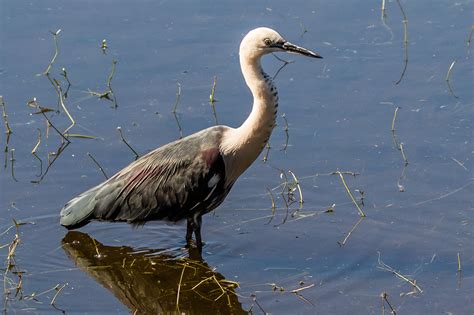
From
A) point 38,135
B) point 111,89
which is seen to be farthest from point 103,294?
point 111,89

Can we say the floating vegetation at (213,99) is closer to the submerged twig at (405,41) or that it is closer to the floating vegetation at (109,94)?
the floating vegetation at (109,94)

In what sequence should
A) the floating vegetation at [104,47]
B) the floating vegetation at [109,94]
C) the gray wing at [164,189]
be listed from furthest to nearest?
the floating vegetation at [104,47] < the floating vegetation at [109,94] < the gray wing at [164,189]

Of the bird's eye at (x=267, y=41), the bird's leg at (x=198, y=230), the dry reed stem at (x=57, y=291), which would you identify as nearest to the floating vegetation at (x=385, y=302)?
the bird's leg at (x=198, y=230)

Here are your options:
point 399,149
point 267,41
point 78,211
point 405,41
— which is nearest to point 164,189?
point 78,211

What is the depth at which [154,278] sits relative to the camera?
7.66 m

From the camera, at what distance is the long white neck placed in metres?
7.79

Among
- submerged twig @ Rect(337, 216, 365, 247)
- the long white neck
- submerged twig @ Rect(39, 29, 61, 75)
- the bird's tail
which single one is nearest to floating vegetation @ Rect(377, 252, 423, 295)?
submerged twig @ Rect(337, 216, 365, 247)

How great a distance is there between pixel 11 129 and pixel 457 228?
12.2ft

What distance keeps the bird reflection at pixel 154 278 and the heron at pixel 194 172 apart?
0.64ft

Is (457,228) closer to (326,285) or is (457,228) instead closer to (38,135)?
(326,285)

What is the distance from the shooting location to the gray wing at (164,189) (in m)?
7.85

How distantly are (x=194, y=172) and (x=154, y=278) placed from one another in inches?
30.4

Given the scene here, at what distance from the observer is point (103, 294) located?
24.1ft

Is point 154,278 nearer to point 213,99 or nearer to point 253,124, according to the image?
point 253,124
